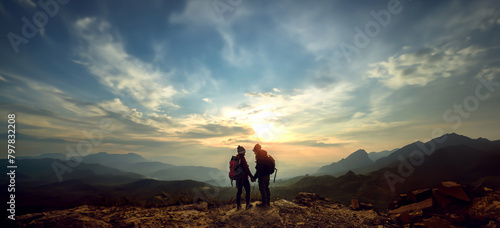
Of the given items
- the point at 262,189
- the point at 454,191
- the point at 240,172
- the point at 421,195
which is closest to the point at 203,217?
the point at 240,172

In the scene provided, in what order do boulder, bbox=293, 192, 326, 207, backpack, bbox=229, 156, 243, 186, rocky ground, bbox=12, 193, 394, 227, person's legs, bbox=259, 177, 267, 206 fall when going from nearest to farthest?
rocky ground, bbox=12, 193, 394, 227 < backpack, bbox=229, 156, 243, 186 < person's legs, bbox=259, 177, 267, 206 < boulder, bbox=293, 192, 326, 207

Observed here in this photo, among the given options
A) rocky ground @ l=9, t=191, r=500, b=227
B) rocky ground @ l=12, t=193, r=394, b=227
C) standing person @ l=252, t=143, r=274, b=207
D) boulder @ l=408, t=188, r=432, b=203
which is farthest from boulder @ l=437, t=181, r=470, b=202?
standing person @ l=252, t=143, r=274, b=207

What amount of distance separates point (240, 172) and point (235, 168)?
0.31 meters

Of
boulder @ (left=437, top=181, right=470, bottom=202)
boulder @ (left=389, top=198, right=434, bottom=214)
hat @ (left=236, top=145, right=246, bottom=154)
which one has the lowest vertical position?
boulder @ (left=389, top=198, right=434, bottom=214)

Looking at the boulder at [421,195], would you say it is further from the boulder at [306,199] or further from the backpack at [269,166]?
the backpack at [269,166]

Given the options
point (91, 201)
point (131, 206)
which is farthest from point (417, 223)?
point (91, 201)

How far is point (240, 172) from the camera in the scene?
887 centimetres

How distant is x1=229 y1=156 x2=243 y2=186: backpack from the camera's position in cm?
886

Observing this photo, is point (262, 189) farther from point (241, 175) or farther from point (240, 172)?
point (240, 172)

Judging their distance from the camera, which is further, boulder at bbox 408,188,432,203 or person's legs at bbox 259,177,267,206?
boulder at bbox 408,188,432,203

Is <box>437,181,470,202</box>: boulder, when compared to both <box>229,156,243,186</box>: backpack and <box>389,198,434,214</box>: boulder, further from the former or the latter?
<box>229,156,243,186</box>: backpack

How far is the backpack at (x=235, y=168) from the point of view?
8.86 m

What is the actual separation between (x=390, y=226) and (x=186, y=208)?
9513 millimetres

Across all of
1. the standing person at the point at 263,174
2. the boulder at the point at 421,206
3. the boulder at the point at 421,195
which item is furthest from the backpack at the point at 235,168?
the boulder at the point at 421,195
